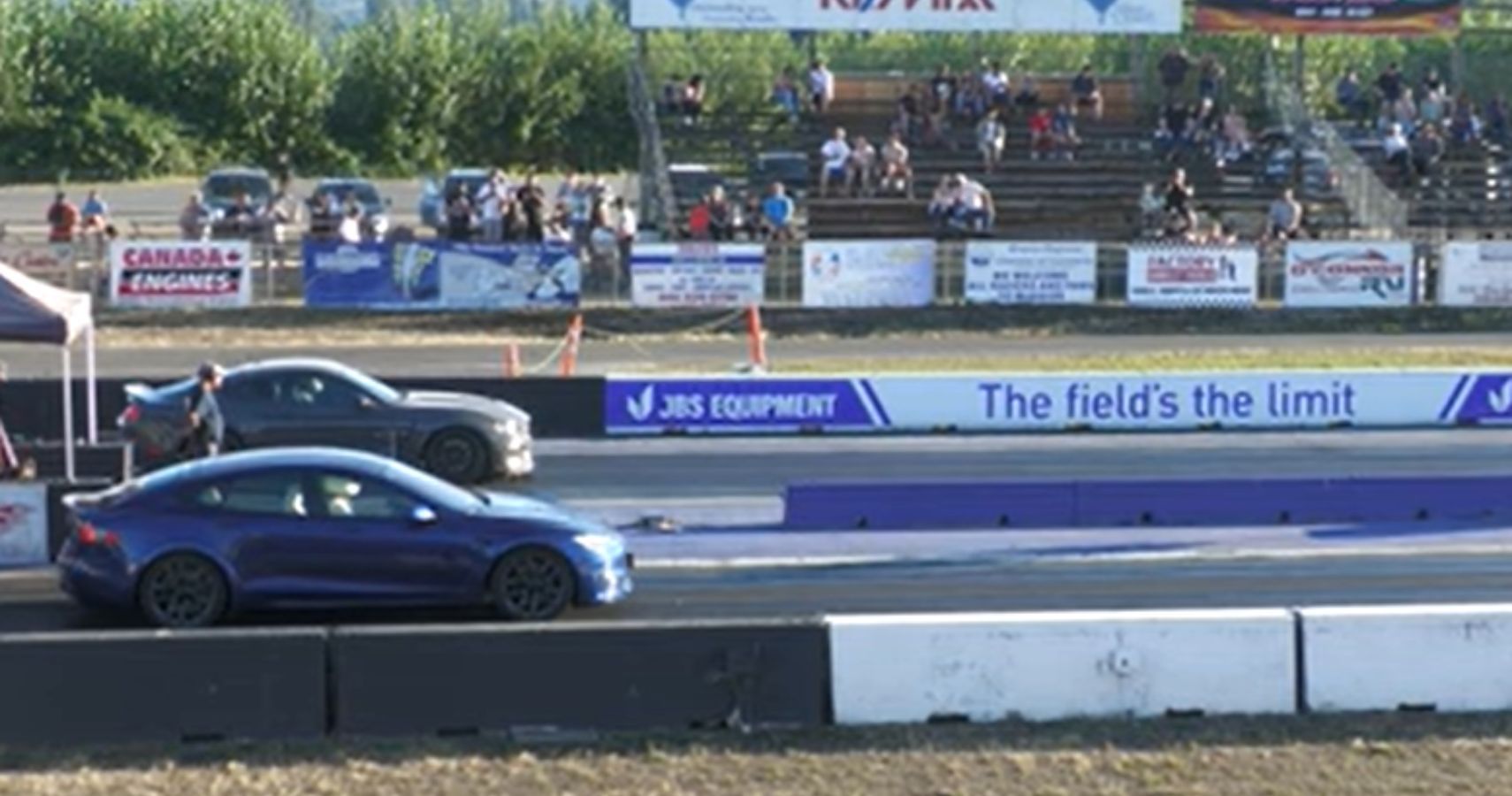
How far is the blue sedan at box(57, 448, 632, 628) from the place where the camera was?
17.7 metres

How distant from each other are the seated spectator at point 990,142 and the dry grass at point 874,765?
32558mm

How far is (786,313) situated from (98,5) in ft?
109

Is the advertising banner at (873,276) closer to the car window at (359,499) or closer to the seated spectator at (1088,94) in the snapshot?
the seated spectator at (1088,94)

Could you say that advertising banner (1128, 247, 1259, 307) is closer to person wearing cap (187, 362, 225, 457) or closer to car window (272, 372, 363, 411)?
car window (272, 372, 363, 411)

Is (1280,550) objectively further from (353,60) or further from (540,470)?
(353,60)

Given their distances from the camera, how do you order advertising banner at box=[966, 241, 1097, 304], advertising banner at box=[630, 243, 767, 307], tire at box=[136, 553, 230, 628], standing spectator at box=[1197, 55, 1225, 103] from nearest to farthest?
tire at box=[136, 553, 230, 628] → advertising banner at box=[630, 243, 767, 307] → advertising banner at box=[966, 241, 1097, 304] → standing spectator at box=[1197, 55, 1225, 103]

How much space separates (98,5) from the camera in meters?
68.5

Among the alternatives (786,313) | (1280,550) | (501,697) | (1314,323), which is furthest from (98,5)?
(501,697)

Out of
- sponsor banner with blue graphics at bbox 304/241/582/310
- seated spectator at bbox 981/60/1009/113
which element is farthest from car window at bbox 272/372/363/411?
seated spectator at bbox 981/60/1009/113

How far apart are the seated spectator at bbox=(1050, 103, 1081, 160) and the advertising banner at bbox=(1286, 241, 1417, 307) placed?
6713mm

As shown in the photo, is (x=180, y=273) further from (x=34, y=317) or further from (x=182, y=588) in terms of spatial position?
(x=182, y=588)

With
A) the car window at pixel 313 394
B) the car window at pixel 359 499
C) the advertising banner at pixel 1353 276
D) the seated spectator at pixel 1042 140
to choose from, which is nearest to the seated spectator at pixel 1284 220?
the advertising banner at pixel 1353 276

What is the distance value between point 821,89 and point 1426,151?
11.0m

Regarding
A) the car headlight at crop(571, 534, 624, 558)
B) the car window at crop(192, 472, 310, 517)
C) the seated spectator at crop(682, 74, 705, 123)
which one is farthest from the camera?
the seated spectator at crop(682, 74, 705, 123)
